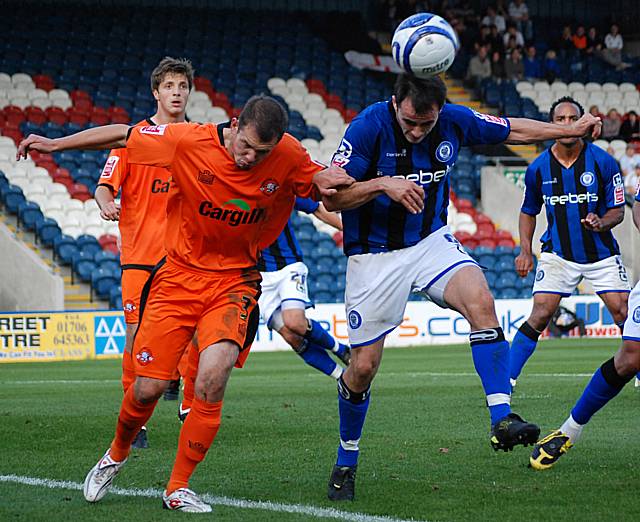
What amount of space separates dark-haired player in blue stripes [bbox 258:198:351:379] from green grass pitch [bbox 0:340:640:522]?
48 centimetres

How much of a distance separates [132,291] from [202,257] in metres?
2.09

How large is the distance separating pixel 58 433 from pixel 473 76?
23.7 meters

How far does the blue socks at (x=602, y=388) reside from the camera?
6.31 meters

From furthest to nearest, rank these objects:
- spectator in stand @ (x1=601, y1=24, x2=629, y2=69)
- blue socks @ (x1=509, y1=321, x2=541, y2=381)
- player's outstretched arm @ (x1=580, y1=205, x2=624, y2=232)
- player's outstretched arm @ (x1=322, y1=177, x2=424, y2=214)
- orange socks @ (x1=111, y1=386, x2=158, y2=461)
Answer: spectator in stand @ (x1=601, y1=24, x2=629, y2=69) → blue socks @ (x1=509, y1=321, x2=541, y2=381) → player's outstretched arm @ (x1=580, y1=205, x2=624, y2=232) → orange socks @ (x1=111, y1=386, x2=158, y2=461) → player's outstretched arm @ (x1=322, y1=177, x2=424, y2=214)

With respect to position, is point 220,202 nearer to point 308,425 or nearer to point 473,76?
point 308,425

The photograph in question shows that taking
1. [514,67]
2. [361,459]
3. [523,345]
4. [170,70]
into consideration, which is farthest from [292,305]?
[514,67]

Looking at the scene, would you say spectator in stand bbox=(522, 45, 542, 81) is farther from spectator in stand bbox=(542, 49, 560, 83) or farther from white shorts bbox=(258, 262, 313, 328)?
white shorts bbox=(258, 262, 313, 328)

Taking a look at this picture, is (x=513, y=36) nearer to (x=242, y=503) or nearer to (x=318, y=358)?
(x=318, y=358)

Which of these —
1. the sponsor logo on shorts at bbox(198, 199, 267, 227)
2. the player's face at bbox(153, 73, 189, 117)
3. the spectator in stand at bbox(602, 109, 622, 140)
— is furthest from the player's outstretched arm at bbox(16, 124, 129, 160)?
the spectator in stand at bbox(602, 109, 622, 140)

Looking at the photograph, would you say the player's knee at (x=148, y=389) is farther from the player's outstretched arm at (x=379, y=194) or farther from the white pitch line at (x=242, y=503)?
the player's outstretched arm at (x=379, y=194)

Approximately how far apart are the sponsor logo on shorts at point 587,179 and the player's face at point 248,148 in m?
5.07

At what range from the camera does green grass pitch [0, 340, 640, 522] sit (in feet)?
17.5

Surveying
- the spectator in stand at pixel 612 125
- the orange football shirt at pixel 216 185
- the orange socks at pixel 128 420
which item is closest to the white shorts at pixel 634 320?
the orange football shirt at pixel 216 185

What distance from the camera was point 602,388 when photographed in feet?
20.8
